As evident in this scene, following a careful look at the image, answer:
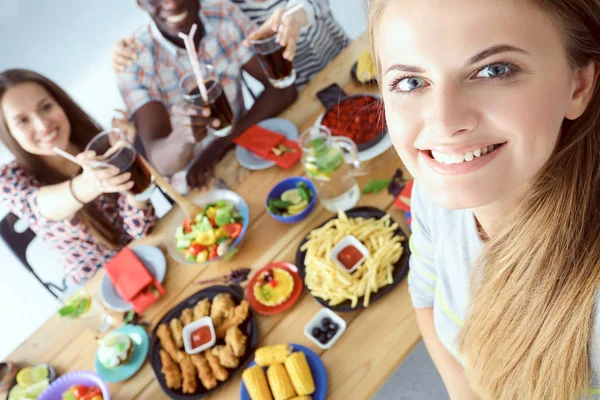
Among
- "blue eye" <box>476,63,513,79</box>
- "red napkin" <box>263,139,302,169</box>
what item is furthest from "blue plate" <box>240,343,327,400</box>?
"blue eye" <box>476,63,513,79</box>

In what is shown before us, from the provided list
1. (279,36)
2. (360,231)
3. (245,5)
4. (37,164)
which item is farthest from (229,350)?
(245,5)

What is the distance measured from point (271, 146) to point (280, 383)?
1001 millimetres

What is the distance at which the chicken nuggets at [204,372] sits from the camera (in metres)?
1.46

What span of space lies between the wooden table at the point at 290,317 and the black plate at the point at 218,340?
0.03 metres

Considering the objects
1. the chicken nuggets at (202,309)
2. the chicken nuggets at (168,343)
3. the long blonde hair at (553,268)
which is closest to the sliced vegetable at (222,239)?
the chicken nuggets at (202,309)

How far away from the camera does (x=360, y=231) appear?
1610 millimetres

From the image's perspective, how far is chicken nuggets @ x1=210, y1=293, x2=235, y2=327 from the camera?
160 cm

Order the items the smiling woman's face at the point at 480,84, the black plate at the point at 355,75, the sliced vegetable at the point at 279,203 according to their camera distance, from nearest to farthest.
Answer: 1. the smiling woman's face at the point at 480,84
2. the sliced vegetable at the point at 279,203
3. the black plate at the point at 355,75

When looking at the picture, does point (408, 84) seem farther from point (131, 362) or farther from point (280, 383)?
point (131, 362)

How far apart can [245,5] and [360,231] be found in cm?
129

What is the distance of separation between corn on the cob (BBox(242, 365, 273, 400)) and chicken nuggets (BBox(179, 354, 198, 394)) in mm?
173

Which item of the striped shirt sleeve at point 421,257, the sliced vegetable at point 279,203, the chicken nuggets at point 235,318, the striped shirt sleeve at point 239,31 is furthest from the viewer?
the striped shirt sleeve at point 239,31

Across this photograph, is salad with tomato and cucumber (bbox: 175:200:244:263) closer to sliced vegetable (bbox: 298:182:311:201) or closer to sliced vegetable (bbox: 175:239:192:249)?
sliced vegetable (bbox: 175:239:192:249)

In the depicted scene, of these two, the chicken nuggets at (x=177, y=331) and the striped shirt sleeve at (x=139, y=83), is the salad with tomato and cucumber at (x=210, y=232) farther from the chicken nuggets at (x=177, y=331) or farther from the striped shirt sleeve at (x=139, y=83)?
the striped shirt sleeve at (x=139, y=83)
